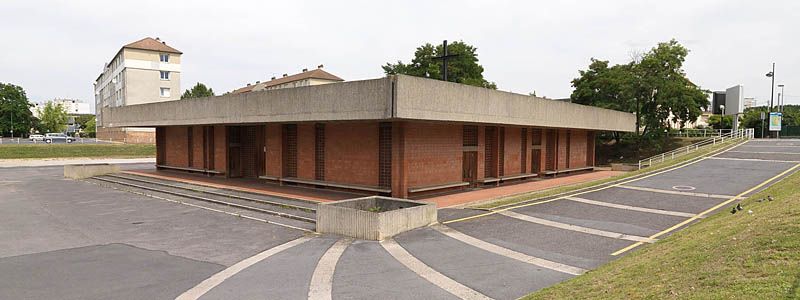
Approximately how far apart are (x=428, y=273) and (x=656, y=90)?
4030cm

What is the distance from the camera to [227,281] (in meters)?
7.76

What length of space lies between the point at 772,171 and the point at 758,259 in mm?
23358

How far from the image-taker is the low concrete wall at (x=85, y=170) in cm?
2597

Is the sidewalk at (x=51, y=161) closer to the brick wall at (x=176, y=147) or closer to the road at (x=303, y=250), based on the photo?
the brick wall at (x=176, y=147)

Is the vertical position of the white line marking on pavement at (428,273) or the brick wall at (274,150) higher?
the brick wall at (274,150)

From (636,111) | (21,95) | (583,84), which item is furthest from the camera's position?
(21,95)

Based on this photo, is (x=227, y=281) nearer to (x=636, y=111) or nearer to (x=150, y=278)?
(x=150, y=278)

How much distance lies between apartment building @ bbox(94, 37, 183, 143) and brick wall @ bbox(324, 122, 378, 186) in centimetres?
5060

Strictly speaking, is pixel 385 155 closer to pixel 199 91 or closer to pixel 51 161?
pixel 51 161

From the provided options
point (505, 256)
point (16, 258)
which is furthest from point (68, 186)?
point (505, 256)

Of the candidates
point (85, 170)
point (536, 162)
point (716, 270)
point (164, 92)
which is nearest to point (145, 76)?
point (164, 92)

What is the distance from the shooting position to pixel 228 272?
830 cm

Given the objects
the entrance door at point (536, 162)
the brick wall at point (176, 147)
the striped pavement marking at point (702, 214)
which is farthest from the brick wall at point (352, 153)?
the brick wall at point (176, 147)

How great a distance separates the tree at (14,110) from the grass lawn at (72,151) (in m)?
46.9
